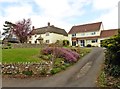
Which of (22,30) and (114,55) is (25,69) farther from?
(22,30)

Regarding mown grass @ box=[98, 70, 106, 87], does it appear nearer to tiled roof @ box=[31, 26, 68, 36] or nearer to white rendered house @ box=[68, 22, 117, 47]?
white rendered house @ box=[68, 22, 117, 47]

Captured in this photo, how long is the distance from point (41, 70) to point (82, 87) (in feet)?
20.1

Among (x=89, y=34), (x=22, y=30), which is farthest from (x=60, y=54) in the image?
(x=89, y=34)

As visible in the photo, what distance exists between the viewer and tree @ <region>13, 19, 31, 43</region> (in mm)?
52531

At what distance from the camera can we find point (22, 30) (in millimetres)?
53219

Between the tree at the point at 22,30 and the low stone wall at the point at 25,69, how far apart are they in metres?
31.4

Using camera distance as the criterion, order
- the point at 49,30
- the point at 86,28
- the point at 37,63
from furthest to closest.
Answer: the point at 49,30, the point at 86,28, the point at 37,63

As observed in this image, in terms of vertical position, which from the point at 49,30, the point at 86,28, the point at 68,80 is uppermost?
the point at 86,28

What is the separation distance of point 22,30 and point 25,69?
108 ft

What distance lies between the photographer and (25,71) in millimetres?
20625

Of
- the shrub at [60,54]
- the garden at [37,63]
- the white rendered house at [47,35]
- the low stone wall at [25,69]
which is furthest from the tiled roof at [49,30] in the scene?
the low stone wall at [25,69]

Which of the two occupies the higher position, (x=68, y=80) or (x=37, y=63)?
(x=37, y=63)

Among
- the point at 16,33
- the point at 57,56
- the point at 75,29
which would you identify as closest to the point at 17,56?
the point at 57,56

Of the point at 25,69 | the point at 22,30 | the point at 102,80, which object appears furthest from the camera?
the point at 22,30
